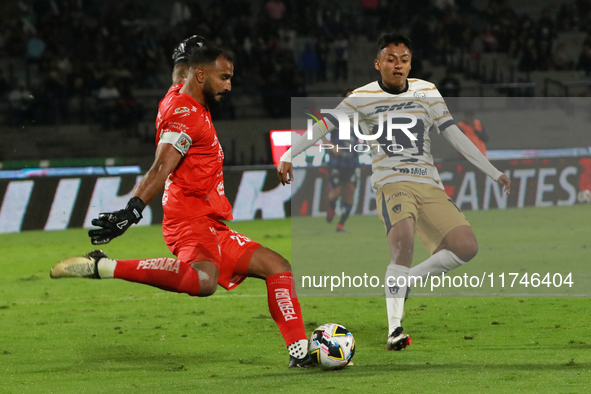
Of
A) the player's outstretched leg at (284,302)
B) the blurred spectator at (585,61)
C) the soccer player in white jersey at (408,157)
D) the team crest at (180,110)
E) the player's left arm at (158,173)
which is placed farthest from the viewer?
the blurred spectator at (585,61)

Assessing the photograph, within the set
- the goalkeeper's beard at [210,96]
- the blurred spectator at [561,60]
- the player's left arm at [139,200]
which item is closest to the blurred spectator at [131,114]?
the blurred spectator at [561,60]

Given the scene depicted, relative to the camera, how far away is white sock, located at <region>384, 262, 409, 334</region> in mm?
5660

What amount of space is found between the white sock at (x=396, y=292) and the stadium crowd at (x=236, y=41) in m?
13.7

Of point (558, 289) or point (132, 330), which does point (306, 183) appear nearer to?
point (558, 289)

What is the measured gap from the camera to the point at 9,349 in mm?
5977

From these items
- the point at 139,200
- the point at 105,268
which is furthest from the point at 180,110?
the point at 105,268

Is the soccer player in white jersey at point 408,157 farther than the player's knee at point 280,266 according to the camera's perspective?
Yes

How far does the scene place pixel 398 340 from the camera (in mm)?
5535

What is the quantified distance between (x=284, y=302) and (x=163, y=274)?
76cm

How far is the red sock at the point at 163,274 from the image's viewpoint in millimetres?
4891

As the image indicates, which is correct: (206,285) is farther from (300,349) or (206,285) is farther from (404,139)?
(404,139)

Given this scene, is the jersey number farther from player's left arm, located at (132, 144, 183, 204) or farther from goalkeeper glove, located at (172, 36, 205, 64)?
player's left arm, located at (132, 144, 183, 204)

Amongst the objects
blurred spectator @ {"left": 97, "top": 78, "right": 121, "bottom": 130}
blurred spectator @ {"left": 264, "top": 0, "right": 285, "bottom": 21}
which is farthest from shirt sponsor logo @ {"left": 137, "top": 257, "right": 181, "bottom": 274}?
blurred spectator @ {"left": 264, "top": 0, "right": 285, "bottom": 21}

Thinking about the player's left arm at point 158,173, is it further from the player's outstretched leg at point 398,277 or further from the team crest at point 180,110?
the player's outstretched leg at point 398,277
